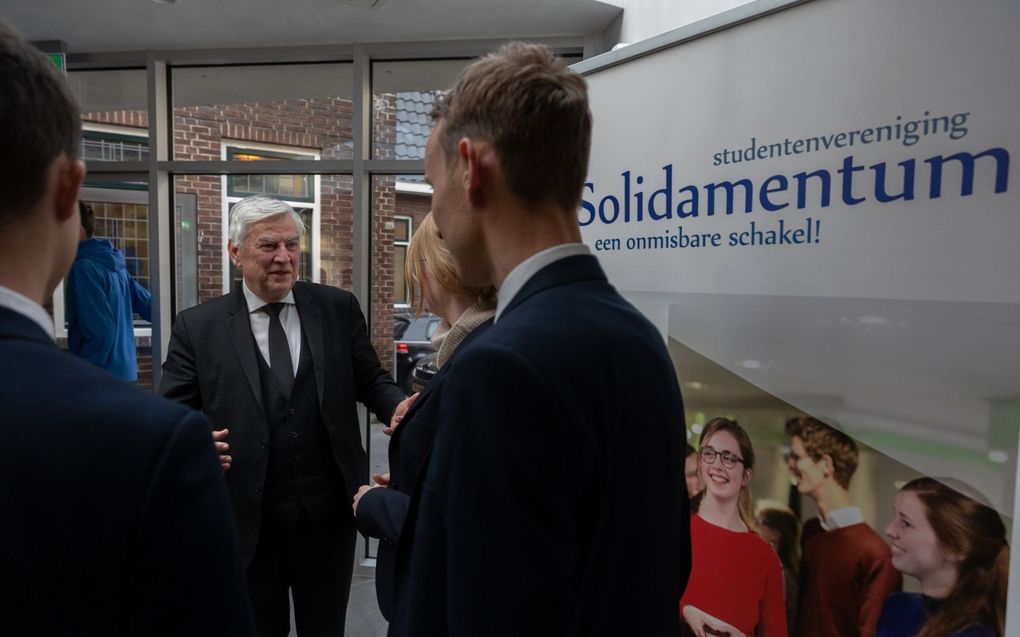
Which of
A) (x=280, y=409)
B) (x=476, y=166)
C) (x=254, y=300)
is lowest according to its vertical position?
(x=280, y=409)

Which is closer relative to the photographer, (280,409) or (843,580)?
(843,580)

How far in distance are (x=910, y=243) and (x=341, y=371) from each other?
1776mm

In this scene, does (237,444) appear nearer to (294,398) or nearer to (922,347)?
(294,398)

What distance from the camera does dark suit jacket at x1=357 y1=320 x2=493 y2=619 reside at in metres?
1.37

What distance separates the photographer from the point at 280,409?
7.00ft

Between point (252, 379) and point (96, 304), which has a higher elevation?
point (96, 304)

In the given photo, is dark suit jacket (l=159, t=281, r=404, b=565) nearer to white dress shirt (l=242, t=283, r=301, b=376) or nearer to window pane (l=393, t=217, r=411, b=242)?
white dress shirt (l=242, t=283, r=301, b=376)

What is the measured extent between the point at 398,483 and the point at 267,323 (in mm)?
1015

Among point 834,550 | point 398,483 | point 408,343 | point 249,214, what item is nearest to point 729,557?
point 834,550

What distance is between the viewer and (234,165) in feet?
13.5

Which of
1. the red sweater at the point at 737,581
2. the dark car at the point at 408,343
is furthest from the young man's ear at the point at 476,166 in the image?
the dark car at the point at 408,343

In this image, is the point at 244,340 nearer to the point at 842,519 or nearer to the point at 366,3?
the point at 842,519

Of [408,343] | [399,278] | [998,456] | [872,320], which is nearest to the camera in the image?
[998,456]

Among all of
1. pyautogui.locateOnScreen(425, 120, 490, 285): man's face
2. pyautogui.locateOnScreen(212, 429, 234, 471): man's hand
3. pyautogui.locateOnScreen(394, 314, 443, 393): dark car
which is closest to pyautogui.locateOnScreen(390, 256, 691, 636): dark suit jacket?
pyautogui.locateOnScreen(425, 120, 490, 285): man's face
